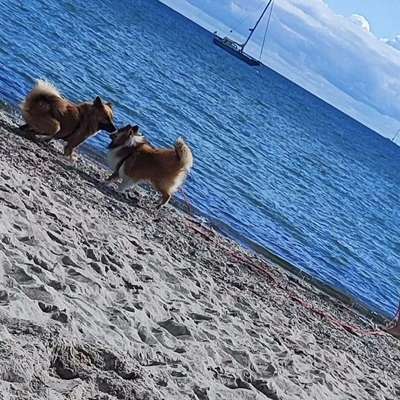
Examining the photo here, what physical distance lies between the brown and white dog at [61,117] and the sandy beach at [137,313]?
11.5 inches

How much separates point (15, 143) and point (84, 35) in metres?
27.4

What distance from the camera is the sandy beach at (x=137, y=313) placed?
A: 4.62 m

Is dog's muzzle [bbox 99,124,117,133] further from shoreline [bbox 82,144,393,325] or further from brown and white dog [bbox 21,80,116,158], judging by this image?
shoreline [bbox 82,144,393,325]

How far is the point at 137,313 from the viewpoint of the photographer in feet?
20.3

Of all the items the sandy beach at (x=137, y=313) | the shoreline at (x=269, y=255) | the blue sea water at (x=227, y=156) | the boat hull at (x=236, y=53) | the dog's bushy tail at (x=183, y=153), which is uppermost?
the boat hull at (x=236, y=53)

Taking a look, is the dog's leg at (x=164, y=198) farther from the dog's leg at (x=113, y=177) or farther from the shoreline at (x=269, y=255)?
the shoreline at (x=269, y=255)

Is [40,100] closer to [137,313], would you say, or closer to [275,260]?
[137,313]

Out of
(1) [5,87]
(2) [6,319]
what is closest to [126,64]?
(1) [5,87]

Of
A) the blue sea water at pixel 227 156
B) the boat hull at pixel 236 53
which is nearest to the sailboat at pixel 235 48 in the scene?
the boat hull at pixel 236 53

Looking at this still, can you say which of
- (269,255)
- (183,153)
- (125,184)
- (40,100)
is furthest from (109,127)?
(269,255)

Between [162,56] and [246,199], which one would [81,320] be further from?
[162,56]

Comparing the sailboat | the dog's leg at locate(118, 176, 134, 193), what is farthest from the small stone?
the sailboat

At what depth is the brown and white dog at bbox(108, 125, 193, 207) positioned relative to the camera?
10961 mm

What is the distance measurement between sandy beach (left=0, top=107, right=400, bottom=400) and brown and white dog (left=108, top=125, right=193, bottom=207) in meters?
0.37
